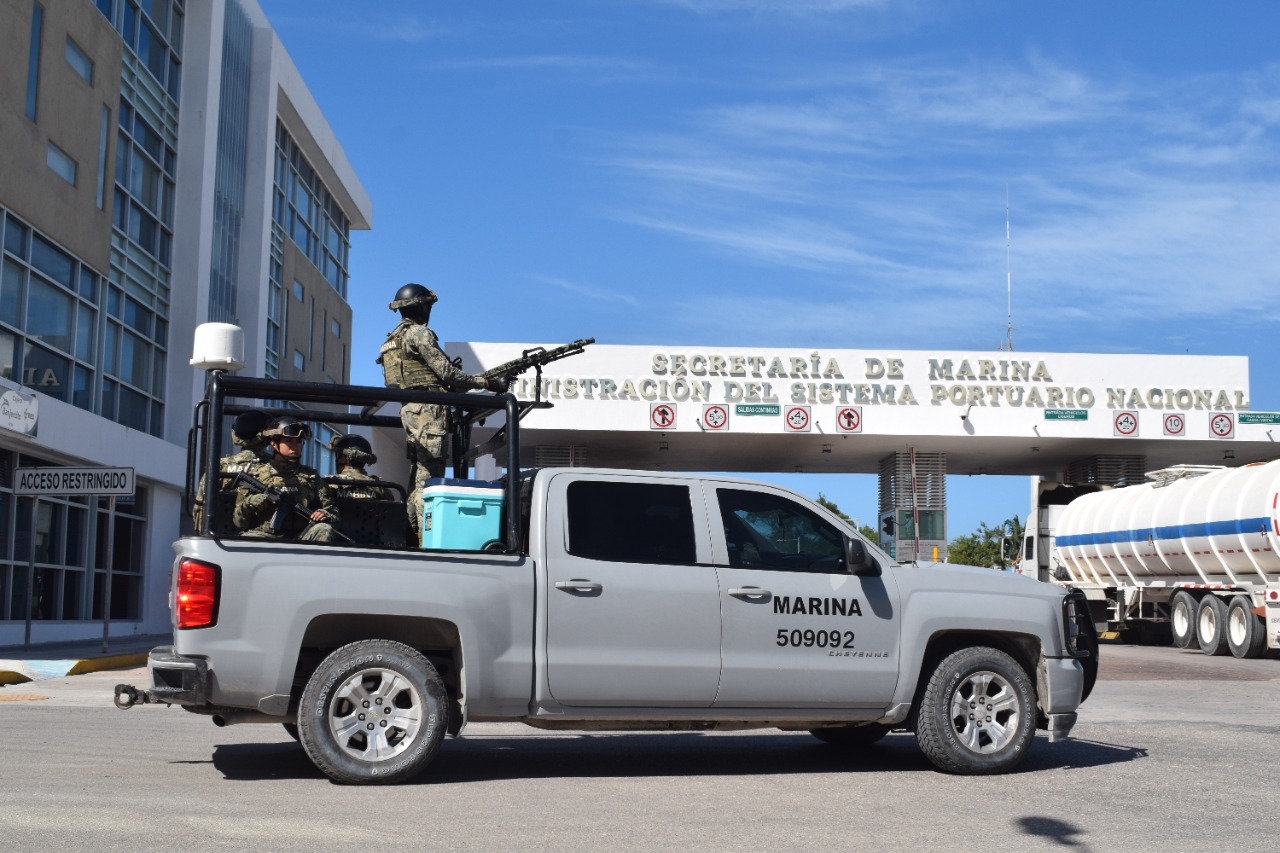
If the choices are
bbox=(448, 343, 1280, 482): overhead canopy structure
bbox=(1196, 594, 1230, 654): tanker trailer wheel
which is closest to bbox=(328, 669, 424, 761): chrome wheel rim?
bbox=(1196, 594, 1230, 654): tanker trailer wheel

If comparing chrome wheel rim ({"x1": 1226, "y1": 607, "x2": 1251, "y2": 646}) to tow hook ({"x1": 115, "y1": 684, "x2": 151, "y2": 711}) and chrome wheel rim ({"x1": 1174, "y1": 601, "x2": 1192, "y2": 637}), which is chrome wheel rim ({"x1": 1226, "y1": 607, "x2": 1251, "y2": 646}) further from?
→ tow hook ({"x1": 115, "y1": 684, "x2": 151, "y2": 711})

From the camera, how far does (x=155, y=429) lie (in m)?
27.9

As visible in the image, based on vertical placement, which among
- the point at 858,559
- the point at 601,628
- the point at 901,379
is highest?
the point at 901,379

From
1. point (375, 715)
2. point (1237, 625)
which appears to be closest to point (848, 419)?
point (1237, 625)

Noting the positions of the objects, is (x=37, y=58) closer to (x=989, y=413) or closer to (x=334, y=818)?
(x=334, y=818)

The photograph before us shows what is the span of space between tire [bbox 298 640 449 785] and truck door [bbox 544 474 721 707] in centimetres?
72

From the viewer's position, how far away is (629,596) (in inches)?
309

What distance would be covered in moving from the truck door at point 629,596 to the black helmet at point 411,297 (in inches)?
76.8

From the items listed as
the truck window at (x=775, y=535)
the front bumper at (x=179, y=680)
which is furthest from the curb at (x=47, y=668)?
the truck window at (x=775, y=535)

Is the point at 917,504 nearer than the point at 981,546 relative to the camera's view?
Yes

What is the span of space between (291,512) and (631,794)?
8.98 feet

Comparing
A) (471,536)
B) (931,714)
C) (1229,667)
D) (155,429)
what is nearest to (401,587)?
(471,536)

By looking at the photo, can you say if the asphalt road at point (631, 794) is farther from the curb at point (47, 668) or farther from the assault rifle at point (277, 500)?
the curb at point (47, 668)

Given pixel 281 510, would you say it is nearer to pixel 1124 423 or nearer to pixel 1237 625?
pixel 1237 625
